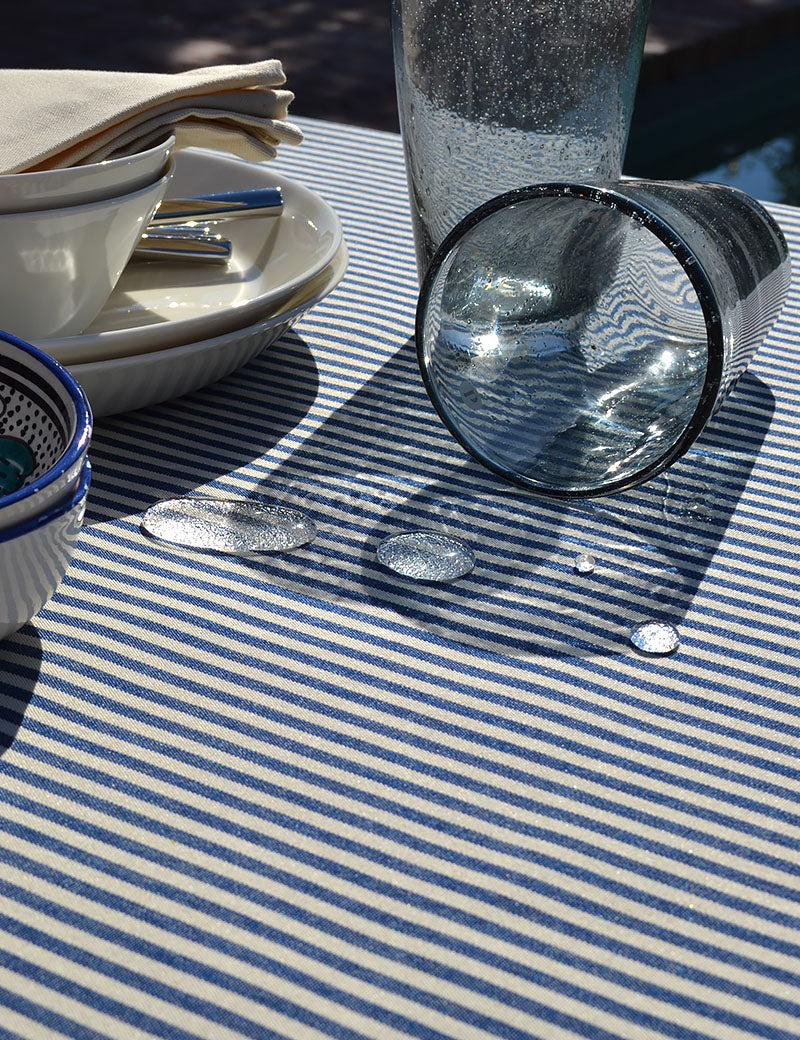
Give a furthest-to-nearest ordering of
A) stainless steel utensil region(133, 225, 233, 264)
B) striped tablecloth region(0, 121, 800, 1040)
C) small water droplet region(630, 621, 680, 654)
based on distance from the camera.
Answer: stainless steel utensil region(133, 225, 233, 264)
small water droplet region(630, 621, 680, 654)
striped tablecloth region(0, 121, 800, 1040)

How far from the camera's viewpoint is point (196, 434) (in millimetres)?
495

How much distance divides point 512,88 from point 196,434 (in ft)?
0.63

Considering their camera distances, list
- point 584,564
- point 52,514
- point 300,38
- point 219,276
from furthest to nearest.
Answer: point 300,38 < point 219,276 < point 584,564 < point 52,514

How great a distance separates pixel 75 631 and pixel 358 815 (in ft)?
0.39

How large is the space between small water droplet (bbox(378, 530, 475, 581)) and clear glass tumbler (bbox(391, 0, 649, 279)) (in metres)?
0.17

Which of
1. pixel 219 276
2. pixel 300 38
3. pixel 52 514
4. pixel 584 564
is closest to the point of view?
pixel 52 514

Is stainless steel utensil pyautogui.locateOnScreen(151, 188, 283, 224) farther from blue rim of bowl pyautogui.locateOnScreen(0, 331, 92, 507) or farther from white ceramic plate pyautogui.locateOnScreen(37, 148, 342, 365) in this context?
blue rim of bowl pyautogui.locateOnScreen(0, 331, 92, 507)

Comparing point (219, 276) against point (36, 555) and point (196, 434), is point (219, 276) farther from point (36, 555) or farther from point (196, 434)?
point (36, 555)

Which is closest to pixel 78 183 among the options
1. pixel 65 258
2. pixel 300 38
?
pixel 65 258

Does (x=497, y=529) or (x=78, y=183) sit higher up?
(x=78, y=183)

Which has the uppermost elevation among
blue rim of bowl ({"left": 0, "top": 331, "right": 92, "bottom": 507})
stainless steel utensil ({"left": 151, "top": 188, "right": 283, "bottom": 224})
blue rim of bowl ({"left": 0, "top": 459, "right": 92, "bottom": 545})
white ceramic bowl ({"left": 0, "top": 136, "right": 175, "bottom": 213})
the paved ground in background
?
white ceramic bowl ({"left": 0, "top": 136, "right": 175, "bottom": 213})

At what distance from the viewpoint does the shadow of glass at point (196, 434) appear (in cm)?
46

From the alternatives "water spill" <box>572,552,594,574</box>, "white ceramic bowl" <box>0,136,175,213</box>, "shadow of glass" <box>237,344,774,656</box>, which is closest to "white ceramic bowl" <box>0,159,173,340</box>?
"white ceramic bowl" <box>0,136,175,213</box>

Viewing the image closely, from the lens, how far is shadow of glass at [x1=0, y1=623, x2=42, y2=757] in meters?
0.35
